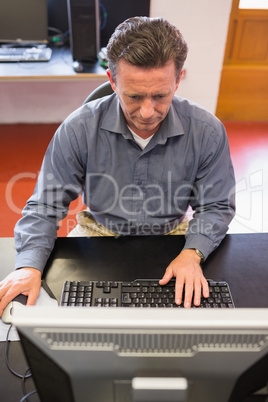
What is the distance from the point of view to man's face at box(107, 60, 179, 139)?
1002mm

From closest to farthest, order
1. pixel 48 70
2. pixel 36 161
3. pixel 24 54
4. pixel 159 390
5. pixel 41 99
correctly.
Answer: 1. pixel 159 390
2. pixel 48 70
3. pixel 24 54
4. pixel 36 161
5. pixel 41 99

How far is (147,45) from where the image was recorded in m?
0.98

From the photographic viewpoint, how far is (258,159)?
2.88m

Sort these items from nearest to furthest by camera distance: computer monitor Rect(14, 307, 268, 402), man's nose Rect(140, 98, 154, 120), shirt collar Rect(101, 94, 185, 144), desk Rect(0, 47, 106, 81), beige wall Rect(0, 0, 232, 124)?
computer monitor Rect(14, 307, 268, 402)
man's nose Rect(140, 98, 154, 120)
shirt collar Rect(101, 94, 185, 144)
desk Rect(0, 47, 106, 81)
beige wall Rect(0, 0, 232, 124)

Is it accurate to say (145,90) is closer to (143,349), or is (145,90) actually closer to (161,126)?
(161,126)

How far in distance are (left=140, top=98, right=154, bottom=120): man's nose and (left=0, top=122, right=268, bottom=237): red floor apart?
1.30 m

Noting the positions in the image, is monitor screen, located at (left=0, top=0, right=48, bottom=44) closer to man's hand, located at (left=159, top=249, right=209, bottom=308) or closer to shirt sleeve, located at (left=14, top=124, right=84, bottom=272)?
shirt sleeve, located at (left=14, top=124, right=84, bottom=272)

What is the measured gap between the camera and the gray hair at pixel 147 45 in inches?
38.5

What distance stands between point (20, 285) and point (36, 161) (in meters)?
2.03

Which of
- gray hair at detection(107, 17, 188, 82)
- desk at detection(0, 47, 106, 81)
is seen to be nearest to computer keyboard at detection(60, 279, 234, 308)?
gray hair at detection(107, 17, 188, 82)

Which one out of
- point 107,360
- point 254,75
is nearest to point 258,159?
point 254,75

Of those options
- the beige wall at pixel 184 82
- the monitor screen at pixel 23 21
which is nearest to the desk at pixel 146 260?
the beige wall at pixel 184 82

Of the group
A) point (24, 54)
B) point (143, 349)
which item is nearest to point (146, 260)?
point (143, 349)

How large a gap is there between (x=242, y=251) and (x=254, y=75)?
2497 mm
